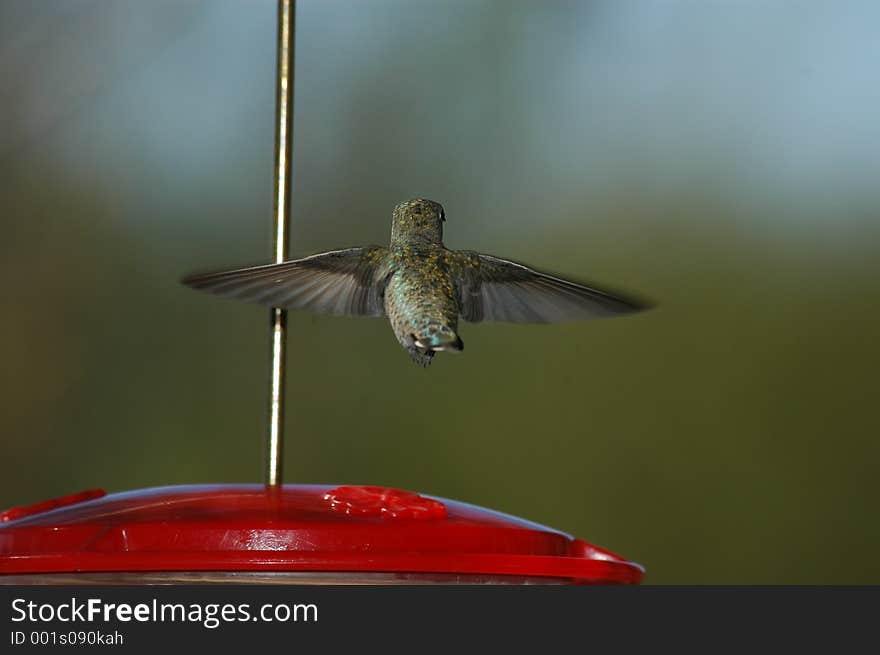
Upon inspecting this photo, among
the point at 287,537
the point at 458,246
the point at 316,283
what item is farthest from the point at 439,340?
the point at 458,246

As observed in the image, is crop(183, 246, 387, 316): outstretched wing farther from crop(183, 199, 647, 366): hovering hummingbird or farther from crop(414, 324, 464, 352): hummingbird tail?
crop(414, 324, 464, 352): hummingbird tail

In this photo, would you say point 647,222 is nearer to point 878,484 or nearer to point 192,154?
point 878,484

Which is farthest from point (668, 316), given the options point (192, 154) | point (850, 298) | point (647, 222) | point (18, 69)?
Answer: point (18, 69)

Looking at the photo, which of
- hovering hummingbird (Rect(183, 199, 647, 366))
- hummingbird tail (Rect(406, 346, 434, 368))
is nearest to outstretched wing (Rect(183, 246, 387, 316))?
hovering hummingbird (Rect(183, 199, 647, 366))

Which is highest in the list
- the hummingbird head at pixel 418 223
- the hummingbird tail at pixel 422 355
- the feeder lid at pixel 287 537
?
the hummingbird head at pixel 418 223

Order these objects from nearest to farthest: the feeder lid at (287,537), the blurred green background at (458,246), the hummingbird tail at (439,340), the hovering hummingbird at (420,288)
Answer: the feeder lid at (287,537) < the hummingbird tail at (439,340) < the hovering hummingbird at (420,288) < the blurred green background at (458,246)

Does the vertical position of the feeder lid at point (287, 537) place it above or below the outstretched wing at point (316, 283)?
below

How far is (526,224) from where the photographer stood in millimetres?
6910

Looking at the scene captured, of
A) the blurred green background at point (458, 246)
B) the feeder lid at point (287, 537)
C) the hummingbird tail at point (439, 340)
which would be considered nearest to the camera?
the feeder lid at point (287, 537)

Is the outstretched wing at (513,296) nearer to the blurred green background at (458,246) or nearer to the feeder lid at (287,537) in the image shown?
the feeder lid at (287,537)

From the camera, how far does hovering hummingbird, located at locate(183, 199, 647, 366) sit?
259 cm

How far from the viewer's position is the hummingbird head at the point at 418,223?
292 cm

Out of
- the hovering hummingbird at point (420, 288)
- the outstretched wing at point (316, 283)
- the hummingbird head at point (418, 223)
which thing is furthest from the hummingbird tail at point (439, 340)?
the hummingbird head at point (418, 223)
